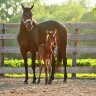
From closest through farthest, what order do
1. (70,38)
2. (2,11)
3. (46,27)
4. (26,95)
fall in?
(26,95), (46,27), (70,38), (2,11)

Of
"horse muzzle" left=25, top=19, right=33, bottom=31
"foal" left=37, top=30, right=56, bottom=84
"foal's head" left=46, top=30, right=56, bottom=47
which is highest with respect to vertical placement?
"horse muzzle" left=25, top=19, right=33, bottom=31

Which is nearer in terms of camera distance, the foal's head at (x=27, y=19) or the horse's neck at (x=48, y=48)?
the foal's head at (x=27, y=19)

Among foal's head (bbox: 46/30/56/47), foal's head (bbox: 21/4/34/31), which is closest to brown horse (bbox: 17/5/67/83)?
foal's head (bbox: 21/4/34/31)

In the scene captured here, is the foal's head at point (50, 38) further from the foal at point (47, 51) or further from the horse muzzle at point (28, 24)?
the horse muzzle at point (28, 24)

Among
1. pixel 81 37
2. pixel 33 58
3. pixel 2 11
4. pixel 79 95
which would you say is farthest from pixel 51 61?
pixel 2 11

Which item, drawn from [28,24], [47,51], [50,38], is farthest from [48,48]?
[28,24]

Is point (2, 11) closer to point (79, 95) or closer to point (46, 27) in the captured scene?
point (46, 27)

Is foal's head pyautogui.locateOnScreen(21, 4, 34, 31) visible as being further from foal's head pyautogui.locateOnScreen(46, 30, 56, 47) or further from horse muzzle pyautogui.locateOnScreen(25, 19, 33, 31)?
foal's head pyautogui.locateOnScreen(46, 30, 56, 47)

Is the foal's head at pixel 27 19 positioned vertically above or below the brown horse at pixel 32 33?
above

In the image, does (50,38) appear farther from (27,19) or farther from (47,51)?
(27,19)

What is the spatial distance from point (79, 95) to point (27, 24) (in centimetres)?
265

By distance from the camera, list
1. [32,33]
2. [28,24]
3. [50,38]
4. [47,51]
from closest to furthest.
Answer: [28,24]
[47,51]
[50,38]
[32,33]

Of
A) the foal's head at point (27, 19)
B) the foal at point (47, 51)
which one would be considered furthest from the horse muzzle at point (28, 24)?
the foal at point (47, 51)

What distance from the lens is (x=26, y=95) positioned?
695 cm
